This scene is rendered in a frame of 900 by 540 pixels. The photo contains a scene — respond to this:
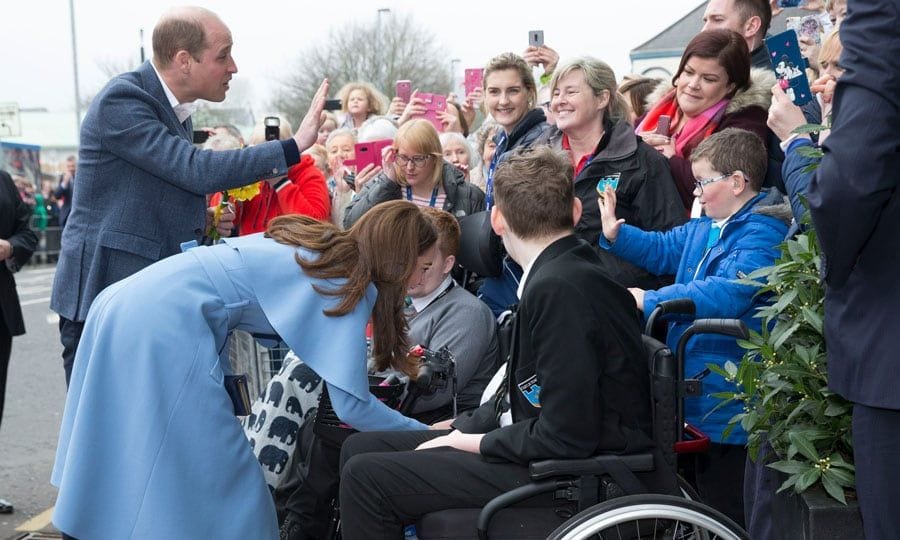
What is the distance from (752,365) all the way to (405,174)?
274 centimetres

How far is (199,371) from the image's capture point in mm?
3119

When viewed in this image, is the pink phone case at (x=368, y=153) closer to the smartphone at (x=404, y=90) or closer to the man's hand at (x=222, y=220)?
the man's hand at (x=222, y=220)

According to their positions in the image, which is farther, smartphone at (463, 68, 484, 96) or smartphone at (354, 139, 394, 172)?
smartphone at (463, 68, 484, 96)

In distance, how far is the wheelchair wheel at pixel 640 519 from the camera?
2.61 meters

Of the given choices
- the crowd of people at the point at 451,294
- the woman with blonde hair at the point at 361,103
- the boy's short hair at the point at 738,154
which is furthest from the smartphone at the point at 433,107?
the boy's short hair at the point at 738,154

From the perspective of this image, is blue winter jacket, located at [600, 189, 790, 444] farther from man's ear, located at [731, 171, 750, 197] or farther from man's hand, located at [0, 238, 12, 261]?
man's hand, located at [0, 238, 12, 261]

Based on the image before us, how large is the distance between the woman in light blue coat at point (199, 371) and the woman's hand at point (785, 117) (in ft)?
4.07

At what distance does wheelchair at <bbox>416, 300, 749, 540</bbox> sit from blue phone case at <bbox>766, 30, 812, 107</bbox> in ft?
3.46

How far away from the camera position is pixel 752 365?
109 inches

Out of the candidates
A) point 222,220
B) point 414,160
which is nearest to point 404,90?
point 414,160

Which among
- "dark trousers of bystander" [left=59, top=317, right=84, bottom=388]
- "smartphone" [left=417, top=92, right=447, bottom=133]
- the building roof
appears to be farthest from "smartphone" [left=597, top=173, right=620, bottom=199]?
the building roof

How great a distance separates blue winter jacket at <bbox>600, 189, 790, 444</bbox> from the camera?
3441mm

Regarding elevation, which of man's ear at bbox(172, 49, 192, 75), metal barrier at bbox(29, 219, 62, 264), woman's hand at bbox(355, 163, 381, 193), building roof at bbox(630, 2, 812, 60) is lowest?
metal barrier at bbox(29, 219, 62, 264)

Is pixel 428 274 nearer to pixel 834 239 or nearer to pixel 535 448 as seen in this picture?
pixel 535 448
